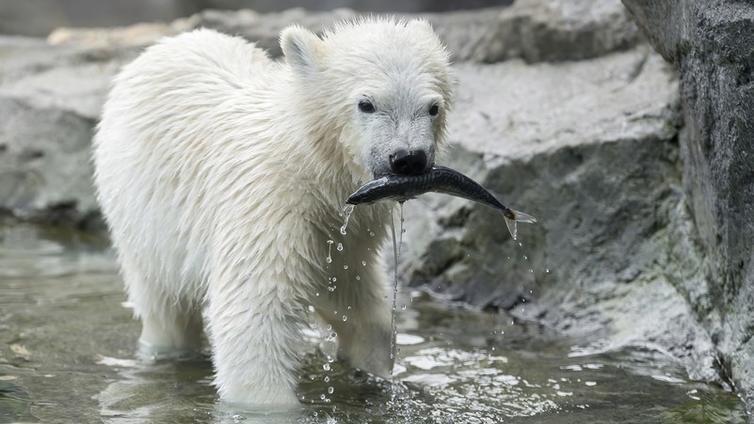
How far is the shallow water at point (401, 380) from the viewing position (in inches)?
185

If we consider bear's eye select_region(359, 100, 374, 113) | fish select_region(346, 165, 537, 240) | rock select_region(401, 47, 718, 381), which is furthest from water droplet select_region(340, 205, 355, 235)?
rock select_region(401, 47, 718, 381)

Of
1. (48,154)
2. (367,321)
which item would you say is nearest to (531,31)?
(367,321)

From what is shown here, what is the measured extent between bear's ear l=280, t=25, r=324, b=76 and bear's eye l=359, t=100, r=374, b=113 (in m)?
0.37

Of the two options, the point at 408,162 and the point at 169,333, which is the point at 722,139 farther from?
the point at 169,333

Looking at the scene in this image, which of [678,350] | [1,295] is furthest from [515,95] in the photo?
[1,295]

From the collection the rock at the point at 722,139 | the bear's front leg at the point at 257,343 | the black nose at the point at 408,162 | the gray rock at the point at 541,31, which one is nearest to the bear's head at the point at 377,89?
the black nose at the point at 408,162

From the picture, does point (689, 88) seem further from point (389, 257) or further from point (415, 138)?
point (389, 257)

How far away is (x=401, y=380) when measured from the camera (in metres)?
5.36

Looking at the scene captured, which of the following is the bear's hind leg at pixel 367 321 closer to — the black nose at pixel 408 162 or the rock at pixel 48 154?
the black nose at pixel 408 162

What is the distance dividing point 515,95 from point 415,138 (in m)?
3.52

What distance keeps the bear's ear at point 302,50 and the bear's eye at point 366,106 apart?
1.22 ft

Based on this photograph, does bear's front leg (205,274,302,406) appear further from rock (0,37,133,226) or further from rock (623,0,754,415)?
rock (0,37,133,226)

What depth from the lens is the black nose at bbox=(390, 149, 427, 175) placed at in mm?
4258

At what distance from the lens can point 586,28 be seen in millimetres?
7996
